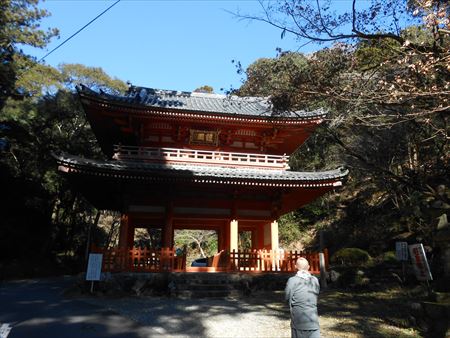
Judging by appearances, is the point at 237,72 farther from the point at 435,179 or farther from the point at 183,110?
the point at 435,179

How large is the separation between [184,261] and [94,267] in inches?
123

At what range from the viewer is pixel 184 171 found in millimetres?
12695

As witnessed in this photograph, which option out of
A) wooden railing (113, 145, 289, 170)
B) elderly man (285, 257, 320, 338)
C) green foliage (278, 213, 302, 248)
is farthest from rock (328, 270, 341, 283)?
green foliage (278, 213, 302, 248)

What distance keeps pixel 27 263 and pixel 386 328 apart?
19826 mm

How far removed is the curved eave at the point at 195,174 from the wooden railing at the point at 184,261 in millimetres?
2508

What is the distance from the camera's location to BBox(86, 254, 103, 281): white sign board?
11.0 m

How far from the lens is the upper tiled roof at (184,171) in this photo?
478 inches

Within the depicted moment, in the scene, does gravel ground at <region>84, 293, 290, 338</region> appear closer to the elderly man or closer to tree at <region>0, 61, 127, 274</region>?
the elderly man

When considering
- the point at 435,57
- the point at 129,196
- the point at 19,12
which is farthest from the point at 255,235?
the point at 19,12

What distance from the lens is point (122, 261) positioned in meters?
12.1

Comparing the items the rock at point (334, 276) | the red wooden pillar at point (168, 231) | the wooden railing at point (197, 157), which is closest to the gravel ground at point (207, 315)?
the red wooden pillar at point (168, 231)

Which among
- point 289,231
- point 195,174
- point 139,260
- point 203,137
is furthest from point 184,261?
point 289,231

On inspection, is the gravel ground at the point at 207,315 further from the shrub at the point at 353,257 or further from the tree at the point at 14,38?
the tree at the point at 14,38

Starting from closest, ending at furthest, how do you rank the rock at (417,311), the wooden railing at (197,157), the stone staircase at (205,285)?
the rock at (417,311) < the stone staircase at (205,285) < the wooden railing at (197,157)
